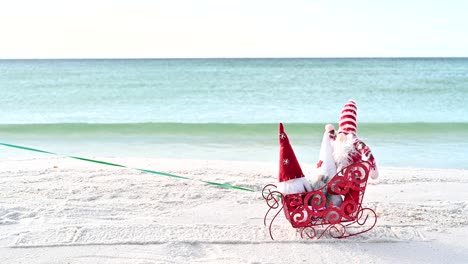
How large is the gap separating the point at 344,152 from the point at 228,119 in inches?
390

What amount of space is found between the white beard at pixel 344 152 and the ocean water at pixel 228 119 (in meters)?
4.01

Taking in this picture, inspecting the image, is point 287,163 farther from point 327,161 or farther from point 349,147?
point 349,147

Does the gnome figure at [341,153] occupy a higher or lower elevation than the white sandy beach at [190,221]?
higher

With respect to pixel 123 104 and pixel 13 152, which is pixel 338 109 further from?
pixel 13 152

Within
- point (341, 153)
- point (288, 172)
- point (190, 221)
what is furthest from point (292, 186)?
point (190, 221)

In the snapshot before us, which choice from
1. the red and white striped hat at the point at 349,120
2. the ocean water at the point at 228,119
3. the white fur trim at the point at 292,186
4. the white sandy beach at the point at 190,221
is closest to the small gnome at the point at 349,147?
the red and white striped hat at the point at 349,120

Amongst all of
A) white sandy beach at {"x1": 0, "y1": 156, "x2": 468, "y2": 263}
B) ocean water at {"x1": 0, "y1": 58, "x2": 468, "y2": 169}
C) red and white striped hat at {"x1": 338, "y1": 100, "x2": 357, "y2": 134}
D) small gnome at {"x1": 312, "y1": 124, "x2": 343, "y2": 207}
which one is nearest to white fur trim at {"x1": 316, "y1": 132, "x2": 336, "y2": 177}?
small gnome at {"x1": 312, "y1": 124, "x2": 343, "y2": 207}

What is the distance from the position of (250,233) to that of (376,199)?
1.64m

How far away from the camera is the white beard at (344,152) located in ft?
12.9

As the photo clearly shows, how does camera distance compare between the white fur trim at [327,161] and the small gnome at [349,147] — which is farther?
the white fur trim at [327,161]

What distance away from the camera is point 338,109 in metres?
16.5

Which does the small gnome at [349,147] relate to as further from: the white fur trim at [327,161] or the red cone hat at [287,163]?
the red cone hat at [287,163]

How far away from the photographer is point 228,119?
1379cm

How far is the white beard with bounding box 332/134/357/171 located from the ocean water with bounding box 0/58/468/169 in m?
4.01
